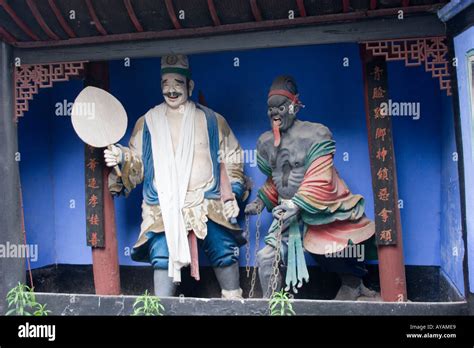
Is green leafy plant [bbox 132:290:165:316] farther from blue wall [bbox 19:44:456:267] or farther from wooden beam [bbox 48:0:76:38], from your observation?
wooden beam [bbox 48:0:76:38]

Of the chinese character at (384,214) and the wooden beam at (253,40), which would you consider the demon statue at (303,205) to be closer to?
the chinese character at (384,214)

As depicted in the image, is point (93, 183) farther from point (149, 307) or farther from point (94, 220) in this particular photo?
point (149, 307)

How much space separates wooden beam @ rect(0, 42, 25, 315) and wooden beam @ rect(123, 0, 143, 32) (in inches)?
50.2

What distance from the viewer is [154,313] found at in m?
5.94

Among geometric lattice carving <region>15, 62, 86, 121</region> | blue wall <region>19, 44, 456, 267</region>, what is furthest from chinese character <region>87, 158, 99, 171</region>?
blue wall <region>19, 44, 456, 267</region>

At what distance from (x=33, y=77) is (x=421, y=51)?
11.3 ft

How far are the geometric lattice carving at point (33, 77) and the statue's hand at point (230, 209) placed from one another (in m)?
1.82

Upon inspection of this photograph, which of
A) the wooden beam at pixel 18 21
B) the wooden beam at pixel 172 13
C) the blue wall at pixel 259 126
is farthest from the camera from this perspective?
the blue wall at pixel 259 126

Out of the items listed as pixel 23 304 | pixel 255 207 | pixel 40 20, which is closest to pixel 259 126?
pixel 255 207

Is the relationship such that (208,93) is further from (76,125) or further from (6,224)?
(6,224)

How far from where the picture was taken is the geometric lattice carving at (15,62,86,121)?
247 inches

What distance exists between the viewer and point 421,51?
5.50 meters

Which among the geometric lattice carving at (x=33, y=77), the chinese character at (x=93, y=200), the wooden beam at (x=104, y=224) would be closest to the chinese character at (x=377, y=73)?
the wooden beam at (x=104, y=224)

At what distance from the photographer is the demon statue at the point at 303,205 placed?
19.4 ft
